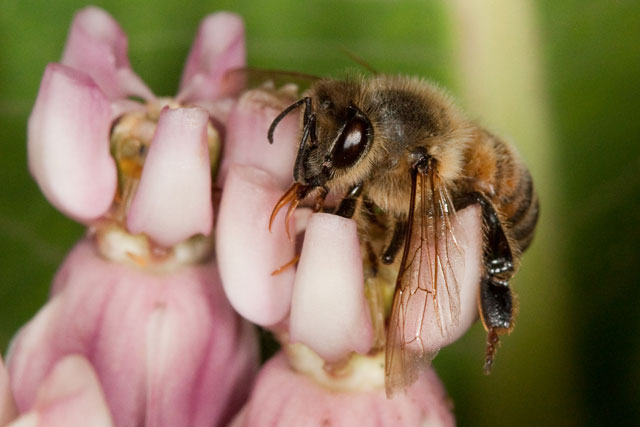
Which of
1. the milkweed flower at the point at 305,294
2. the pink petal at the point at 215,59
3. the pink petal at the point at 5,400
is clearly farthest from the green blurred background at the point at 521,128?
the pink petal at the point at 5,400

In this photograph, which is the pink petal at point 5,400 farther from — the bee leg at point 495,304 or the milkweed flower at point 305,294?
the bee leg at point 495,304

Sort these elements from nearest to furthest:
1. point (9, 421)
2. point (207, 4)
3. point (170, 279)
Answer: point (9, 421), point (170, 279), point (207, 4)

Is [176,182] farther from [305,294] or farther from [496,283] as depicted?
[496,283]

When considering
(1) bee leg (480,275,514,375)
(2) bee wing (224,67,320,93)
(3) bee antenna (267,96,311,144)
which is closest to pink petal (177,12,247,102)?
(2) bee wing (224,67,320,93)

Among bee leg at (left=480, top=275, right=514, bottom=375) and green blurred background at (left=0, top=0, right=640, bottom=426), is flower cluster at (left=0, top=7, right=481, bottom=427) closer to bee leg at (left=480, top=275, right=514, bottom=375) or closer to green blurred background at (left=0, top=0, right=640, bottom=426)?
bee leg at (left=480, top=275, right=514, bottom=375)

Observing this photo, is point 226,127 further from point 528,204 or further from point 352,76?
point 528,204

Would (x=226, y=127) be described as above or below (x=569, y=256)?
above

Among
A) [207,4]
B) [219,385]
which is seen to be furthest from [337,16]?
[219,385]
